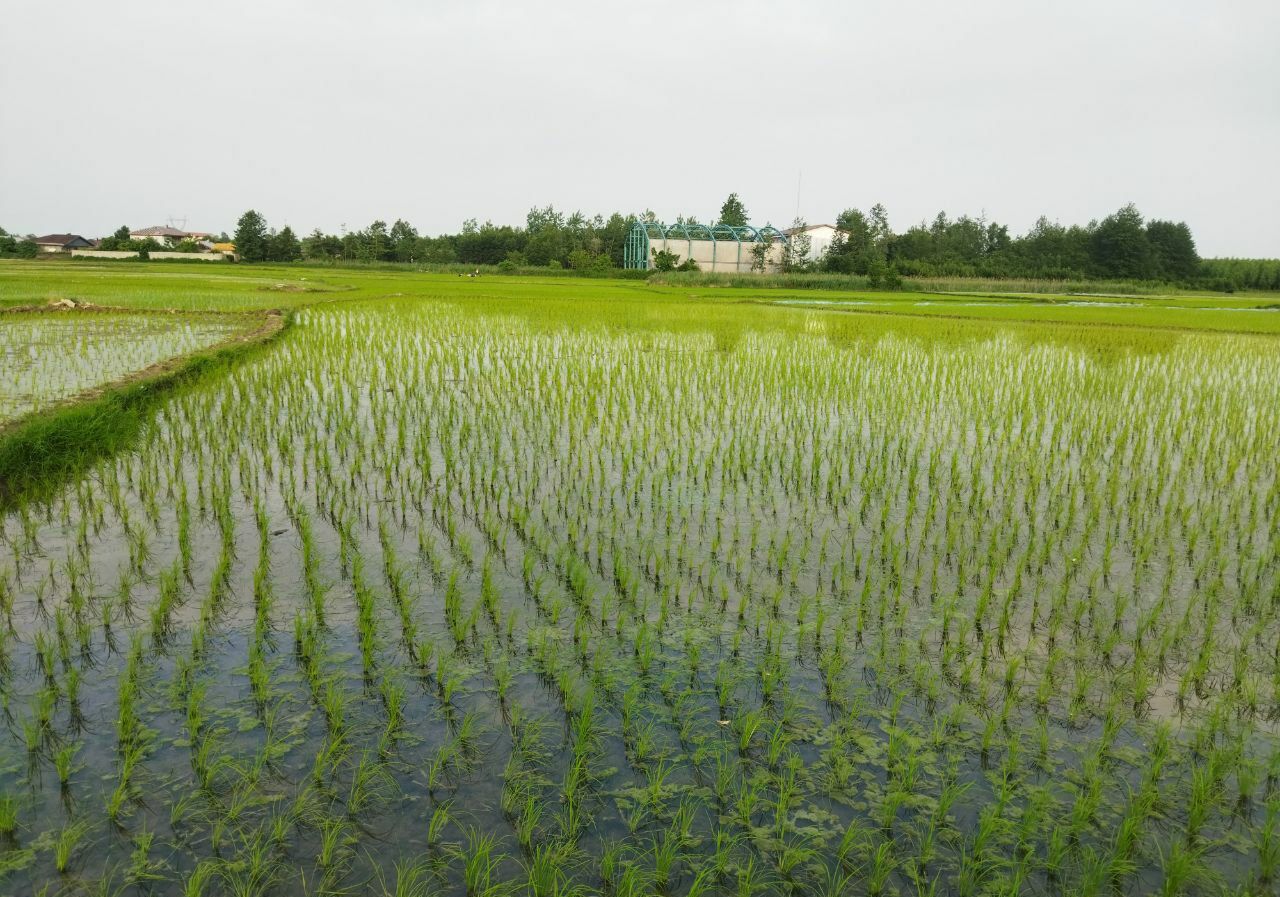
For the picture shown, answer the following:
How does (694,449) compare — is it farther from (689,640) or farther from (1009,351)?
(1009,351)

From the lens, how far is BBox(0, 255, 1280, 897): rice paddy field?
7.36 ft

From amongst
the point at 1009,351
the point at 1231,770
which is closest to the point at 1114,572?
the point at 1231,770

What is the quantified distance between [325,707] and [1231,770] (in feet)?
10.1

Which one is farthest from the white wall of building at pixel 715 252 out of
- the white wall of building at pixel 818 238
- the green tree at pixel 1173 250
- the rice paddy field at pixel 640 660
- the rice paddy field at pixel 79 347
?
the rice paddy field at pixel 640 660

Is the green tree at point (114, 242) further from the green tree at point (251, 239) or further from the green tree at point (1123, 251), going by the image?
the green tree at point (1123, 251)

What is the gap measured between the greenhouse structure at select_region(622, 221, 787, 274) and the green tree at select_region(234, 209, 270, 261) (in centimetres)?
2352

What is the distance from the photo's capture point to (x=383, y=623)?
348 cm

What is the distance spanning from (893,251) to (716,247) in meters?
11.1

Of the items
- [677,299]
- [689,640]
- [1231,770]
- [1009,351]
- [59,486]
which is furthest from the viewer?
[677,299]

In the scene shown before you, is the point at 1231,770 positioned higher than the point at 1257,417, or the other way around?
the point at 1257,417

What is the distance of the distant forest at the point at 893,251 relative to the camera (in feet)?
156

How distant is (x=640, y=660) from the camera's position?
3.21m

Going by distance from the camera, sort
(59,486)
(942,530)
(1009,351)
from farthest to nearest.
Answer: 1. (1009,351)
2. (59,486)
3. (942,530)

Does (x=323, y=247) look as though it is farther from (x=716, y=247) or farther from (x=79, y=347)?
(x=79, y=347)
